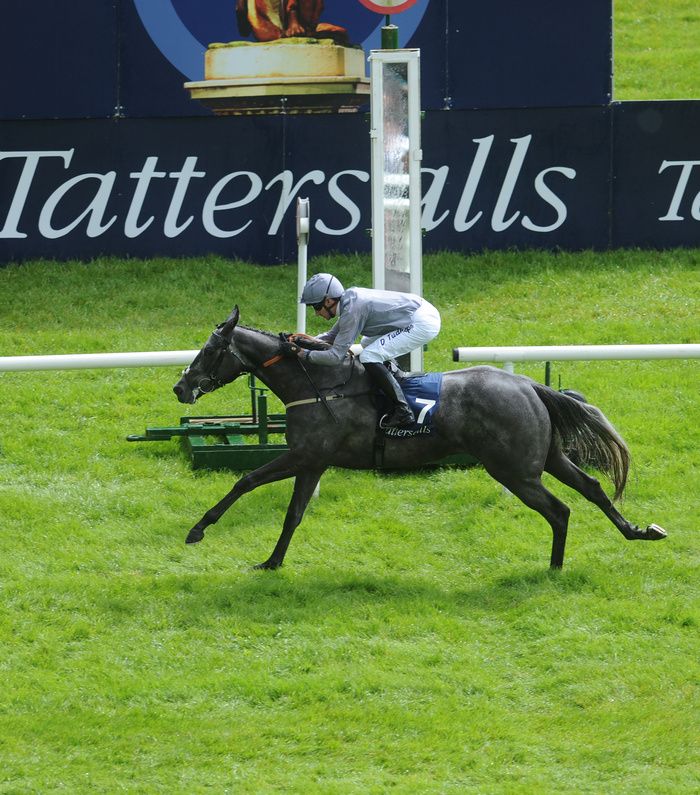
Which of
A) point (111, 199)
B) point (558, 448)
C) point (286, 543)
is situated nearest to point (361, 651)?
point (286, 543)

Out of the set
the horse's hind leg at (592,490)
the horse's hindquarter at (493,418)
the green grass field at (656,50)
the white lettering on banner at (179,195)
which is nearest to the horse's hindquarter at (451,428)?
the horse's hindquarter at (493,418)

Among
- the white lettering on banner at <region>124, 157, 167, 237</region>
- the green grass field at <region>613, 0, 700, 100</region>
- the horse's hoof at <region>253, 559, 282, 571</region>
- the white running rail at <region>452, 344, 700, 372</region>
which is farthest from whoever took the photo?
the green grass field at <region>613, 0, 700, 100</region>

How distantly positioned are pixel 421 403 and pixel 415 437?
23 cm

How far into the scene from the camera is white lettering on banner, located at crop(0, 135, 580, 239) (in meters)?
15.8

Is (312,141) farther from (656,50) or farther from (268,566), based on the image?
(656,50)

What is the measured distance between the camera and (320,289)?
30.5 ft

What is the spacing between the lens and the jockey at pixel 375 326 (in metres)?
9.37

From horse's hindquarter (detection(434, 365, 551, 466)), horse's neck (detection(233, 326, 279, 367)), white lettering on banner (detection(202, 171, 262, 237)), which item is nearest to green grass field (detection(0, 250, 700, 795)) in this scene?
horse's hindquarter (detection(434, 365, 551, 466))

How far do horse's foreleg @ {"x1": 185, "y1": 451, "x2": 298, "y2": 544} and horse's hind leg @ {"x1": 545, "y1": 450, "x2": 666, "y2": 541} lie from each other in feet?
5.47

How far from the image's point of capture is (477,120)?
16.1 meters

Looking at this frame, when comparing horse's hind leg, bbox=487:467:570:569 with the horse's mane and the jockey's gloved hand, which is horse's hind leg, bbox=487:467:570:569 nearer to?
the horse's mane

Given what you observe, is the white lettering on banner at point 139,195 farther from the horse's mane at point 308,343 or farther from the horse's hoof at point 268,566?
the horse's hoof at point 268,566

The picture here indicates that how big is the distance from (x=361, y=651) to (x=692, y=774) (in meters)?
2.08

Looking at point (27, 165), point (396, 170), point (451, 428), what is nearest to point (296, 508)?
point (451, 428)
